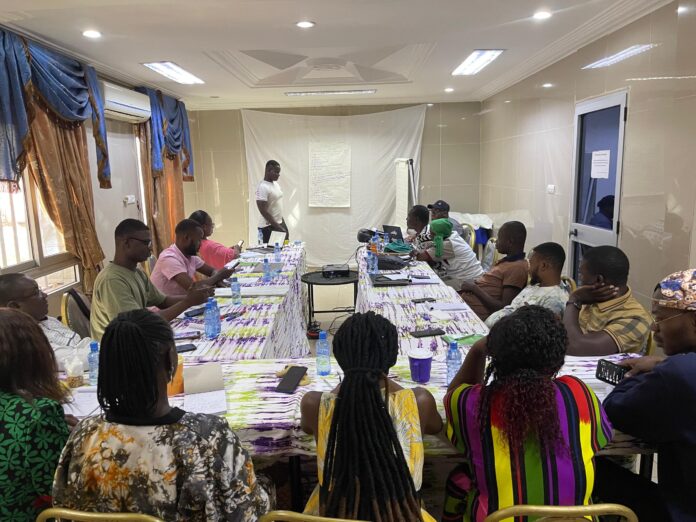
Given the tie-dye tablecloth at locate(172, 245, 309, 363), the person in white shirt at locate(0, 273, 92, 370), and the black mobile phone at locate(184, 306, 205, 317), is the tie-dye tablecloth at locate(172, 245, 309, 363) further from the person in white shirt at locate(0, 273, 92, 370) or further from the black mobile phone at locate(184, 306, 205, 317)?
the person in white shirt at locate(0, 273, 92, 370)

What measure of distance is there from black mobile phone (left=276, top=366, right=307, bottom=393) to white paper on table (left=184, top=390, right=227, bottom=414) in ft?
0.66

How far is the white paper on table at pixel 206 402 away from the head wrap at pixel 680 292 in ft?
4.66

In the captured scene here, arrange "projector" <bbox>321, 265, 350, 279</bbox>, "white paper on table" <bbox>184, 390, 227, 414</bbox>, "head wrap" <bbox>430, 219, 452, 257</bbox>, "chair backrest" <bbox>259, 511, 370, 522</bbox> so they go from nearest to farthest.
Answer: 1. "chair backrest" <bbox>259, 511, 370, 522</bbox>
2. "white paper on table" <bbox>184, 390, 227, 414</bbox>
3. "head wrap" <bbox>430, 219, 452, 257</bbox>
4. "projector" <bbox>321, 265, 350, 279</bbox>

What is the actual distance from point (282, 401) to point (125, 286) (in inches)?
54.5

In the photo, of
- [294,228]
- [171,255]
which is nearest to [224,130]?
[294,228]

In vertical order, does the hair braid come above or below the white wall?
below

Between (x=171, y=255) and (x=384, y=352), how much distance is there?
101 inches

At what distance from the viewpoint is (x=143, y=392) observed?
1.14 metres

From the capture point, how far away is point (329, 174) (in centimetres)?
786

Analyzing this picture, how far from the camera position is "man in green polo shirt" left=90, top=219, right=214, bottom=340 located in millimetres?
2572

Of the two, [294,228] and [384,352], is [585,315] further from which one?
[294,228]

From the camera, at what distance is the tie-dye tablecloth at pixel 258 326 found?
229 cm

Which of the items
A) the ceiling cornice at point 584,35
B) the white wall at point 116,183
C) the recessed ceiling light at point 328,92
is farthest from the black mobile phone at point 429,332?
the recessed ceiling light at point 328,92

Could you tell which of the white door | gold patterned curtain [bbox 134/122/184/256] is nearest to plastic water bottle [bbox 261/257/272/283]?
gold patterned curtain [bbox 134/122/184/256]
